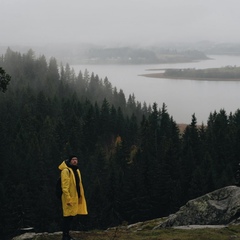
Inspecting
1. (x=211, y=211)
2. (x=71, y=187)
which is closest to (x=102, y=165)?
(x=211, y=211)

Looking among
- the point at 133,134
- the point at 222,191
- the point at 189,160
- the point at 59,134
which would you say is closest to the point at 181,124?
the point at 133,134

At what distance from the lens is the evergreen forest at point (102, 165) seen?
223 feet

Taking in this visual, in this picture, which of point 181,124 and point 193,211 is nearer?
point 193,211

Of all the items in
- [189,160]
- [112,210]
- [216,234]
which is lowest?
[112,210]

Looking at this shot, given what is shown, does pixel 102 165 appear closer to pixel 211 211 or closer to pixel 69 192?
pixel 211 211

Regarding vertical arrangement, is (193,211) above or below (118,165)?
above

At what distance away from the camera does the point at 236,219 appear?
21.4 m

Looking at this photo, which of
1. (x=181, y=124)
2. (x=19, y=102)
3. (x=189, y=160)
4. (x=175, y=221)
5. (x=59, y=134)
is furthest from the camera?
(x=181, y=124)

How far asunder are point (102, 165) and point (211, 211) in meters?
72.3

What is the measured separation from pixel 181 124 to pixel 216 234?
493 feet

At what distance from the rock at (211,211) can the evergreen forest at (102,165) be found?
1552 inches

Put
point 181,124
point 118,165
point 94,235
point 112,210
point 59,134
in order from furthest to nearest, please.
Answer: point 181,124 → point 59,134 → point 118,165 → point 112,210 → point 94,235

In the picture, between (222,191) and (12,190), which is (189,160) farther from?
(222,191)

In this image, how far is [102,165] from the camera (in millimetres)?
94188
